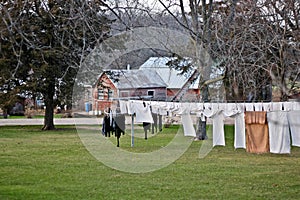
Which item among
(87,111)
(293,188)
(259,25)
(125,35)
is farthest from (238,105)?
(87,111)

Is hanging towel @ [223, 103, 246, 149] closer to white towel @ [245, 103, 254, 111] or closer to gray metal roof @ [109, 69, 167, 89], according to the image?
white towel @ [245, 103, 254, 111]

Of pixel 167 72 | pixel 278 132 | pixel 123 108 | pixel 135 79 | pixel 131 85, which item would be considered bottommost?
pixel 278 132

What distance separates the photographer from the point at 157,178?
38.0ft

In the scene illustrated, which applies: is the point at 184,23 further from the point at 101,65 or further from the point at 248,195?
the point at 248,195

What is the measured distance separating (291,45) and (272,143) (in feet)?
10.9

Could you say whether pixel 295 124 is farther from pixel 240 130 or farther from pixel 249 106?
pixel 240 130

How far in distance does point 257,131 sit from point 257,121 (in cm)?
26

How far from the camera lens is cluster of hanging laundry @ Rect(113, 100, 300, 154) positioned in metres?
14.5

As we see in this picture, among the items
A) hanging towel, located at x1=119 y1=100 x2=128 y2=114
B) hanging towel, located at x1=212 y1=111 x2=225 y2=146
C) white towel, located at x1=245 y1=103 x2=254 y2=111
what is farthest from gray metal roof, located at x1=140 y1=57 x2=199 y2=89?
white towel, located at x1=245 y1=103 x2=254 y2=111

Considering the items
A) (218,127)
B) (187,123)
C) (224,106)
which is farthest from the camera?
(187,123)

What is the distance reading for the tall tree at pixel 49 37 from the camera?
30.3 feet

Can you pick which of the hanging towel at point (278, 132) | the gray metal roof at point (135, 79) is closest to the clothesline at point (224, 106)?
the hanging towel at point (278, 132)

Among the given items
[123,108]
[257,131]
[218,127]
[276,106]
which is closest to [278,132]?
[257,131]

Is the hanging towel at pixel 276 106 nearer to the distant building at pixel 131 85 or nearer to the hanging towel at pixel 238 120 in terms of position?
the hanging towel at pixel 238 120
